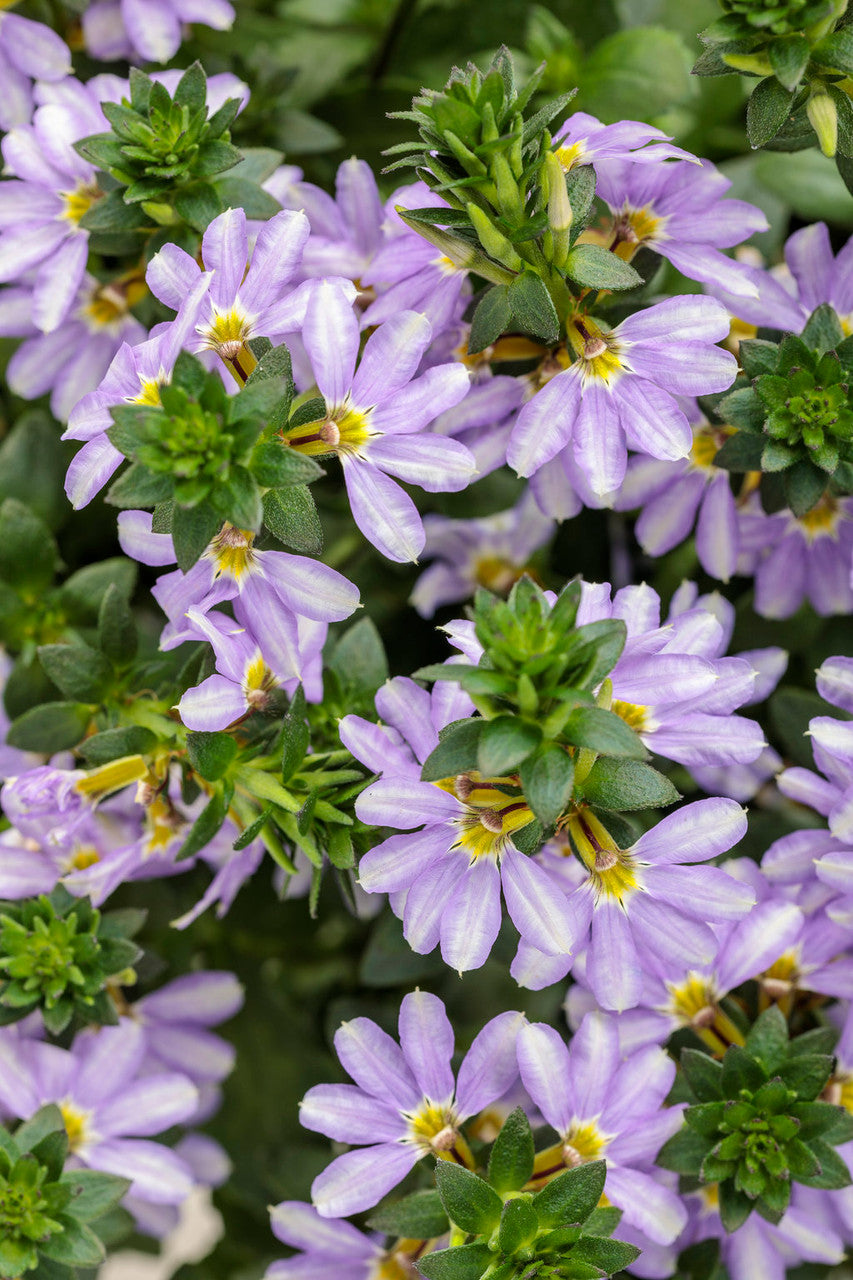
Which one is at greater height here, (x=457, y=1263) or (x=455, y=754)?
(x=455, y=754)

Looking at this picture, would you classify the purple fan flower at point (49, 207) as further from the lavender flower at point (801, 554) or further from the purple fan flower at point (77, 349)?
the lavender flower at point (801, 554)

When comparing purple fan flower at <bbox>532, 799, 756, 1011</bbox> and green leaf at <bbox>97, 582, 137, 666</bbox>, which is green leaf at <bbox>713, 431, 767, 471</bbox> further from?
green leaf at <bbox>97, 582, 137, 666</bbox>

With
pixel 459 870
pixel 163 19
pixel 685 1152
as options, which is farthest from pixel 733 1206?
pixel 163 19

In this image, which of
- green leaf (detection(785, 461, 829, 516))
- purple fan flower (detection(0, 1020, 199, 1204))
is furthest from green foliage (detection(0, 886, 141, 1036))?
green leaf (detection(785, 461, 829, 516))

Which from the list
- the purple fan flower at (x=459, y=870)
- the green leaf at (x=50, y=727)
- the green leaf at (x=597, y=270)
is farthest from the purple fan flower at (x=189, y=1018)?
the green leaf at (x=597, y=270)

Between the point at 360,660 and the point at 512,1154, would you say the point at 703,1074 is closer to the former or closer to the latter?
the point at 512,1154
